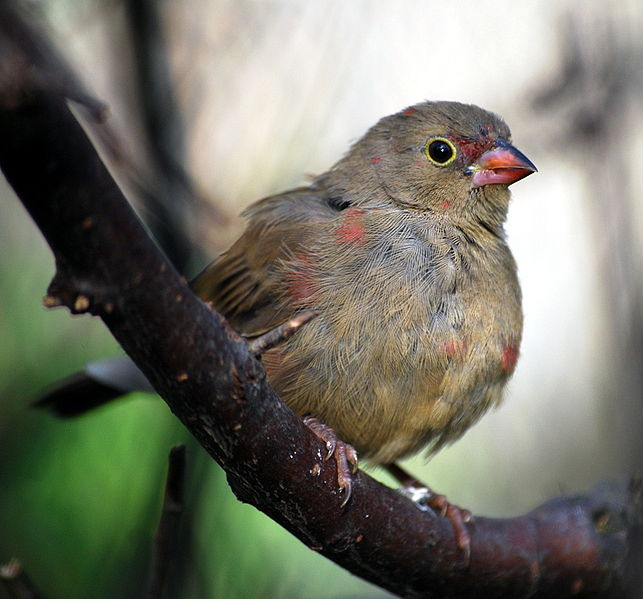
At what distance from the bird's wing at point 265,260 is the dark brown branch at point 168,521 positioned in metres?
0.92

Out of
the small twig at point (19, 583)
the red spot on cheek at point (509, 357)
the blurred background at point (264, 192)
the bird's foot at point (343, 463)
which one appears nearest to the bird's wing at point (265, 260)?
the blurred background at point (264, 192)

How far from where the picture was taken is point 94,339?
4586 millimetres

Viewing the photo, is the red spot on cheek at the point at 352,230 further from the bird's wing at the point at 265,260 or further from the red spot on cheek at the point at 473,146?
the red spot on cheek at the point at 473,146

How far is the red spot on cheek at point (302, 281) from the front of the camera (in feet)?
10.7

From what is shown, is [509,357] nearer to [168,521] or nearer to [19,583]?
[168,521]

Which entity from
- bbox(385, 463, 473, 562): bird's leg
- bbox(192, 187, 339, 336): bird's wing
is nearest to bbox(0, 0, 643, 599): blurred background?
bbox(192, 187, 339, 336): bird's wing

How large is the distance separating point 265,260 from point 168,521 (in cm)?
125

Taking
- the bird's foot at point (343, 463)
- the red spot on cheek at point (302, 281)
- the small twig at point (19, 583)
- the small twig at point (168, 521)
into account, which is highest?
the red spot on cheek at point (302, 281)

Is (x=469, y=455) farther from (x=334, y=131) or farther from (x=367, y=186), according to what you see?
(x=367, y=186)

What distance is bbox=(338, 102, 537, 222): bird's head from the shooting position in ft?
12.1

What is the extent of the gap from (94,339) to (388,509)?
2.30 m

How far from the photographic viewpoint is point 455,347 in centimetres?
320

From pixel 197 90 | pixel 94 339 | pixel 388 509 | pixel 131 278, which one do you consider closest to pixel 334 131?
pixel 197 90

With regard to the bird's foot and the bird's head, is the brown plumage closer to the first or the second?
the bird's head
